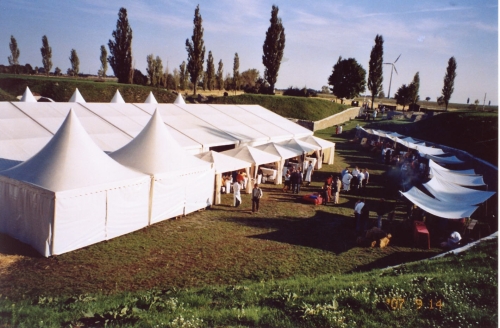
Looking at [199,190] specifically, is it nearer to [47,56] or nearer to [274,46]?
[274,46]

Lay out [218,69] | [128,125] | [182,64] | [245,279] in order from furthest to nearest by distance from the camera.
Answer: [218,69]
[182,64]
[128,125]
[245,279]

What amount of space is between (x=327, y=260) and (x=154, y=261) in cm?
416

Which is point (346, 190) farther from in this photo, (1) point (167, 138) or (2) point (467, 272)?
(2) point (467, 272)

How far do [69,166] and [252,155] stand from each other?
795 centimetres

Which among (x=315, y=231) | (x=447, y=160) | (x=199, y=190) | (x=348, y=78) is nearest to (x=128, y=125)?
(x=199, y=190)

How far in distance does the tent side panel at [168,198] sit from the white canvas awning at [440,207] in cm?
685

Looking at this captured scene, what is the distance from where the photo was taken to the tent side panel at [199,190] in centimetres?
1181

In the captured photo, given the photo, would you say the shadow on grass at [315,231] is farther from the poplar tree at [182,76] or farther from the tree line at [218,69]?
the poplar tree at [182,76]

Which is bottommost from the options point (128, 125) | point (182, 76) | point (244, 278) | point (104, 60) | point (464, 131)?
point (244, 278)

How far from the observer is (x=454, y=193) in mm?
12531

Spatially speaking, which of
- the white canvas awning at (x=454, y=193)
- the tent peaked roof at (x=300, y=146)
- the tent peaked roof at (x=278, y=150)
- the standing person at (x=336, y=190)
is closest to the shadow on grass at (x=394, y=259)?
the white canvas awning at (x=454, y=193)

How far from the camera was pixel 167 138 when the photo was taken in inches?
466
